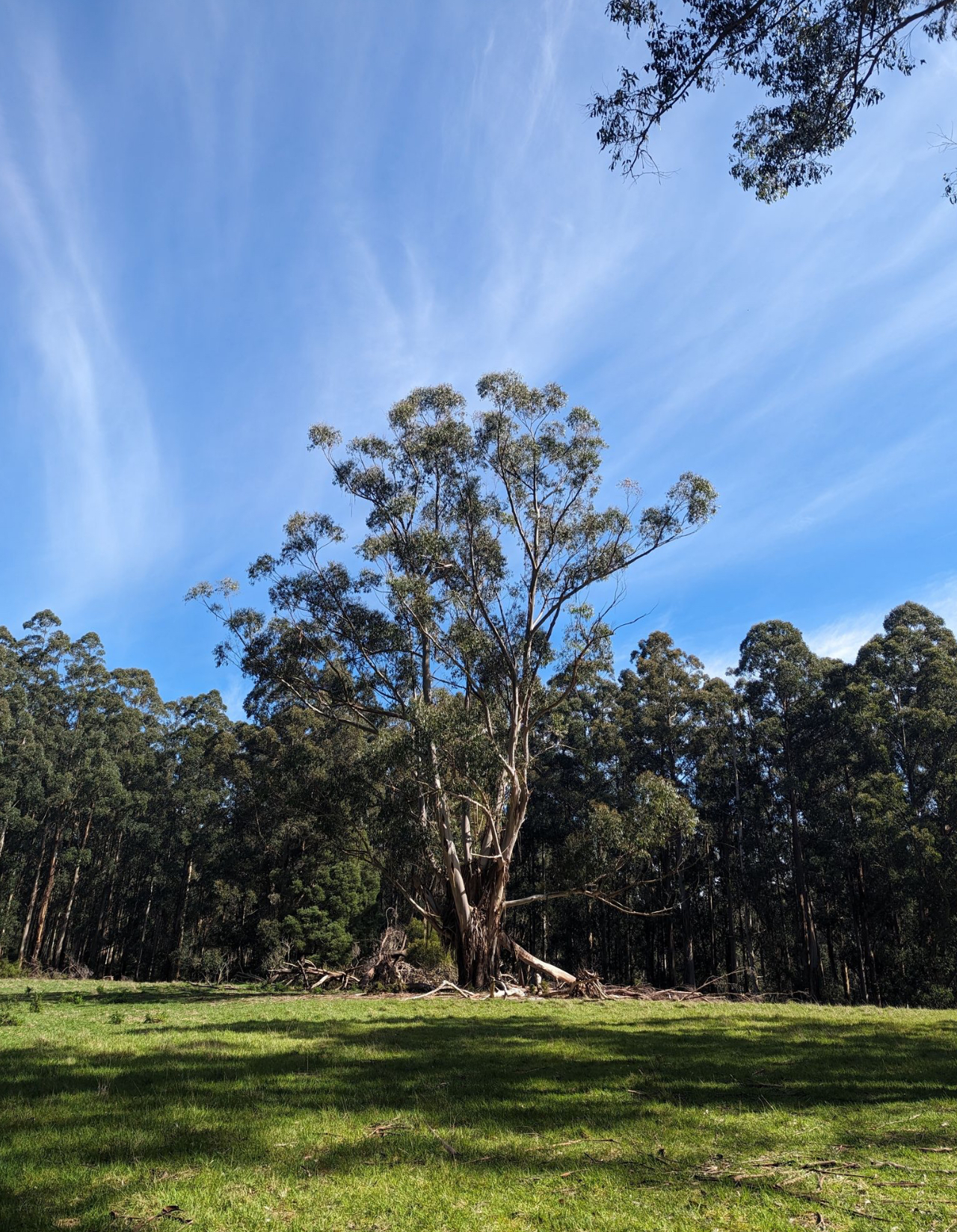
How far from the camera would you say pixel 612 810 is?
25.7 m

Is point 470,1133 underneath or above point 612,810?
underneath

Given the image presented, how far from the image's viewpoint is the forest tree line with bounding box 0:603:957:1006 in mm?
30391

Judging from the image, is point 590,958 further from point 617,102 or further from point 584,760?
point 617,102

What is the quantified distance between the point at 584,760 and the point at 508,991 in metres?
19.3

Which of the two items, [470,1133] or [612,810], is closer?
[470,1133]

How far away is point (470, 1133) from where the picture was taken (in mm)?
4312

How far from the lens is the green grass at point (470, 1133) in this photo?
3143mm

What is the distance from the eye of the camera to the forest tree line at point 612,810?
30.4m

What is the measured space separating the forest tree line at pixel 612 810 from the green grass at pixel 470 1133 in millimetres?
16744

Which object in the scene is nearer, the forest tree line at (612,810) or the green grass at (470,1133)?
the green grass at (470,1133)

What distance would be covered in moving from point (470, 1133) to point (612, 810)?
875 inches

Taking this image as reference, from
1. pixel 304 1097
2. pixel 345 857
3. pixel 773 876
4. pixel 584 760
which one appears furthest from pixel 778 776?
pixel 304 1097

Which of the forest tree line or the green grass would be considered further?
the forest tree line

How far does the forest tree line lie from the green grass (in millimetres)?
16744
